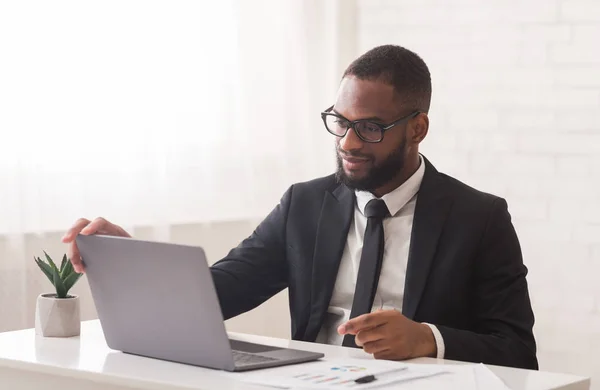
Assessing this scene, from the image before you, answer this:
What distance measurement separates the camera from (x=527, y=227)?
3.65 m

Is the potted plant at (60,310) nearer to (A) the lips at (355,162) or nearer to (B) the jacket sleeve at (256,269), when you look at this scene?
(B) the jacket sleeve at (256,269)

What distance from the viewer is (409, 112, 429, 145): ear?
2324 millimetres

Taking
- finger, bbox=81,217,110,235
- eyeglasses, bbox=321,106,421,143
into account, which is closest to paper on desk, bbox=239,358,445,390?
finger, bbox=81,217,110,235

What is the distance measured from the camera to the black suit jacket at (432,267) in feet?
6.98

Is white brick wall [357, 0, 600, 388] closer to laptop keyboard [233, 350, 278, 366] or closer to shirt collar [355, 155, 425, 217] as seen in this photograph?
shirt collar [355, 155, 425, 217]

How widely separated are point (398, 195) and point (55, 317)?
2.63ft

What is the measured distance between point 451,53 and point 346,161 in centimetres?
173

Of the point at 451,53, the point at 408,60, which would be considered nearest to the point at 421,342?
the point at 408,60

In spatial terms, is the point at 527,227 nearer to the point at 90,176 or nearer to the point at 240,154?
the point at 240,154

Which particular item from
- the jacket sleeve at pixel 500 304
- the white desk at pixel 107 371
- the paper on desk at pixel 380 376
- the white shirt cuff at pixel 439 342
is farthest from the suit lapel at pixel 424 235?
the paper on desk at pixel 380 376

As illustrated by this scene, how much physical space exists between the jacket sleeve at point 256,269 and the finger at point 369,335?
606mm

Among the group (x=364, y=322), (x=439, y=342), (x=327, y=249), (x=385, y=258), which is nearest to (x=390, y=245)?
(x=385, y=258)

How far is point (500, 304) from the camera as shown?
2.14 meters

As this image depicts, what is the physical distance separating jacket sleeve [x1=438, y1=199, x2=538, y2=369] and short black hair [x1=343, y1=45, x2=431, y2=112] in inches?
12.2
